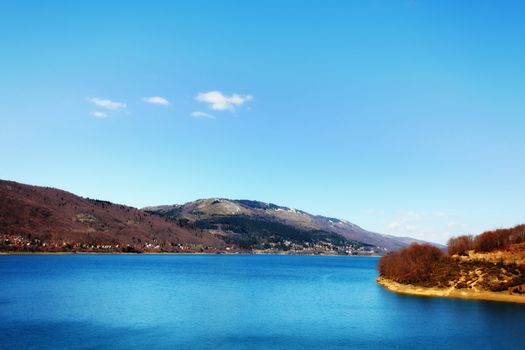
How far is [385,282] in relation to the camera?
167m

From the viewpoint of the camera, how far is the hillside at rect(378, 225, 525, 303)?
126438 mm

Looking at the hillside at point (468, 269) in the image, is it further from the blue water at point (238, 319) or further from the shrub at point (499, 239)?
the blue water at point (238, 319)

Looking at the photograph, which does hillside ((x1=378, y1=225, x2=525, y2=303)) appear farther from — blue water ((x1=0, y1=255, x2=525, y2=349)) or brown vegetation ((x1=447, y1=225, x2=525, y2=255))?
blue water ((x1=0, y1=255, x2=525, y2=349))

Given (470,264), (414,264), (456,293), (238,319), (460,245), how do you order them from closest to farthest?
(238,319), (456,293), (470,264), (414,264), (460,245)

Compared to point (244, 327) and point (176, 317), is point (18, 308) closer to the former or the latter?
point (176, 317)

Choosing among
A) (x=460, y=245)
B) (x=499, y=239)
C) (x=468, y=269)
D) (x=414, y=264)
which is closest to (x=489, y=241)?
(x=499, y=239)

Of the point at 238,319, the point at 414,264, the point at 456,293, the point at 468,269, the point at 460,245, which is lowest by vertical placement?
the point at 238,319

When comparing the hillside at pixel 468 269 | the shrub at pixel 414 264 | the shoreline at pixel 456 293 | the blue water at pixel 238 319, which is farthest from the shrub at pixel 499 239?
the blue water at pixel 238 319

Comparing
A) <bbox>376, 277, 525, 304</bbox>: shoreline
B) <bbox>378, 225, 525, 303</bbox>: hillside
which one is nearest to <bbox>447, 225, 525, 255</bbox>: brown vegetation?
<bbox>378, 225, 525, 303</bbox>: hillside

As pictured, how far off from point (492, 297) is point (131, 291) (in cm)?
9894

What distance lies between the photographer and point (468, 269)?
460 ft

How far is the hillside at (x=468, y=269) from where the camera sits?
4978 inches

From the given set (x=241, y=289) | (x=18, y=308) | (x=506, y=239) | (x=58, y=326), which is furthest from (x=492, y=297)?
(x=18, y=308)

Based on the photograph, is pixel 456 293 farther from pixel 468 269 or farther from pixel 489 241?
pixel 489 241
